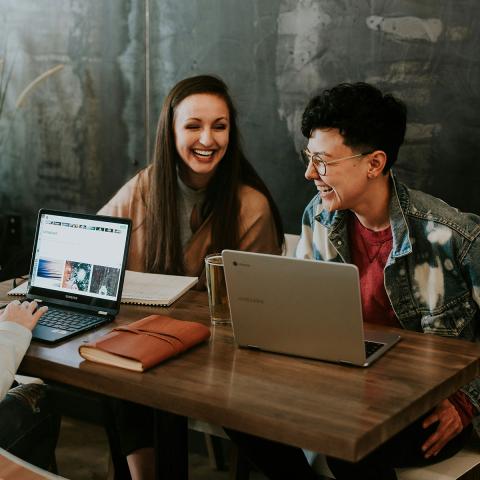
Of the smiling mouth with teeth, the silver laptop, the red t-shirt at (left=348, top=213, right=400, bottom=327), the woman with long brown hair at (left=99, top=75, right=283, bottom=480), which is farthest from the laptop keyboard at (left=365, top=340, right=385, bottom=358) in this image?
the smiling mouth with teeth

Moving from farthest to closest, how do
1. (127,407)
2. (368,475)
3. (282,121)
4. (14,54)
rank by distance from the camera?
(14,54) < (282,121) < (127,407) < (368,475)

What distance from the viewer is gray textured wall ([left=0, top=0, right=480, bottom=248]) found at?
285cm

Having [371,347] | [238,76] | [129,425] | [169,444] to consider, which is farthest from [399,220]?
[238,76]

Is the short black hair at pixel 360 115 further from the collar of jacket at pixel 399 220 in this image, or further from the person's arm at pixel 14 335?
the person's arm at pixel 14 335

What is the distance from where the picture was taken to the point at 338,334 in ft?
5.92

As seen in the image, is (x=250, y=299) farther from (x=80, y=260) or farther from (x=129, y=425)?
(x=129, y=425)

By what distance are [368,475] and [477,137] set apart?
1297 mm

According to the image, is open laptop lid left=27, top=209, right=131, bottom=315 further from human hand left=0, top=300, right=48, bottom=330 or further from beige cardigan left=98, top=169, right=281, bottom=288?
beige cardigan left=98, top=169, right=281, bottom=288

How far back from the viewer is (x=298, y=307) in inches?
71.8

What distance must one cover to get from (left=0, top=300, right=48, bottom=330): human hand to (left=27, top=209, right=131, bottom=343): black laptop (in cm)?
6

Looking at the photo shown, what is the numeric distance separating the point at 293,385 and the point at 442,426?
472mm

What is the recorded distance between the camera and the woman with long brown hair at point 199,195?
2781 mm

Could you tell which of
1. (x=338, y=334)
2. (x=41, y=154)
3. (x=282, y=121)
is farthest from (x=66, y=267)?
(x=41, y=154)

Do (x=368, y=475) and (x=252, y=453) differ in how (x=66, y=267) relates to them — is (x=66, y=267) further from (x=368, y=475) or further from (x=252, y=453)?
(x=368, y=475)
